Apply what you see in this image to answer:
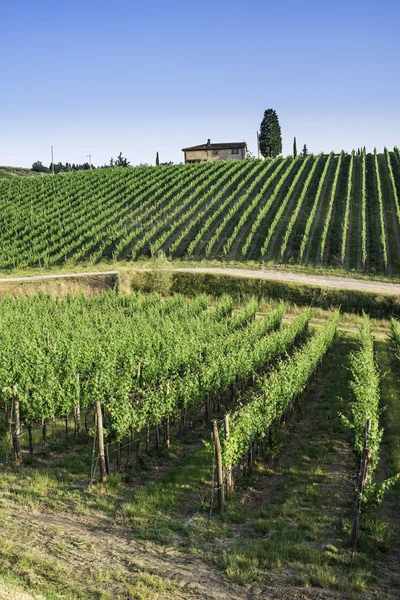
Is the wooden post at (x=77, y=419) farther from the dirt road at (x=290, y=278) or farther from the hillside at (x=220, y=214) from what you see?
the hillside at (x=220, y=214)

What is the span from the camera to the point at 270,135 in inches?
3942

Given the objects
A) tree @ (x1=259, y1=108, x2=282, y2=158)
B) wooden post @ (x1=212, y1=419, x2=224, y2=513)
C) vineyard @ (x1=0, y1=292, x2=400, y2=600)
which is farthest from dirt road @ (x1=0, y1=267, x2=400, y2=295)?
tree @ (x1=259, y1=108, x2=282, y2=158)

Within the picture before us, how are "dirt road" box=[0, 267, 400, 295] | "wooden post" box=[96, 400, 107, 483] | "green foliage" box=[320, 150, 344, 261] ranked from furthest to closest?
1. "green foliage" box=[320, 150, 344, 261]
2. "dirt road" box=[0, 267, 400, 295]
3. "wooden post" box=[96, 400, 107, 483]

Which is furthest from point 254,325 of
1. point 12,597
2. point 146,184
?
point 146,184

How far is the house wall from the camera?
97.8 m

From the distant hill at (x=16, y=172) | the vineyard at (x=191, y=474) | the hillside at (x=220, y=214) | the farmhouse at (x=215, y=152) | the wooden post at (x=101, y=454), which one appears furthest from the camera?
the distant hill at (x=16, y=172)

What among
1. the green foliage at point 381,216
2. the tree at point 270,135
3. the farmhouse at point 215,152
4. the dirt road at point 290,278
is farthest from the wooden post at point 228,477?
the tree at point 270,135

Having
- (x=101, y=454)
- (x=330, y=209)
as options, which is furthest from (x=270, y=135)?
(x=101, y=454)

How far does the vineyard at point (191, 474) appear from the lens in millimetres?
8906

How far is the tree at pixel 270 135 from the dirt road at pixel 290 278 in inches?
2414

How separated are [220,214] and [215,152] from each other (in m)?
45.0

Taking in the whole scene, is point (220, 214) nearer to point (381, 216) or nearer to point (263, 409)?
point (381, 216)

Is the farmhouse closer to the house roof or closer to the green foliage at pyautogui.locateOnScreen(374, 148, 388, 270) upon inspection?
the house roof

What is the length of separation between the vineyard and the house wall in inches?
3114
